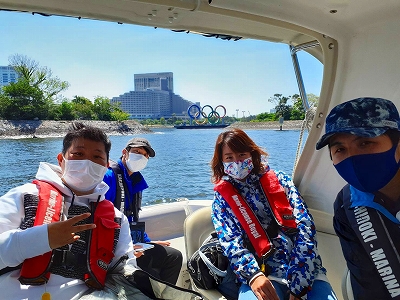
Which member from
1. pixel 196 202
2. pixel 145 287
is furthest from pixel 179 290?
pixel 196 202

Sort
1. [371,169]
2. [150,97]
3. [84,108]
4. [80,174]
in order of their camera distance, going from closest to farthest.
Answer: [371,169] < [80,174] < [84,108] < [150,97]

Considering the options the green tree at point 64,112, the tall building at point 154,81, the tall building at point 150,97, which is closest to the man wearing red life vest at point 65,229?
the green tree at point 64,112

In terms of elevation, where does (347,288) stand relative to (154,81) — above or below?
below

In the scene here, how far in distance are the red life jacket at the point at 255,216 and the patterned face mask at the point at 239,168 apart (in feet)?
0.22

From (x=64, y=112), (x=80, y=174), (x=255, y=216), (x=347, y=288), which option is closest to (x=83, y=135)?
(x=80, y=174)

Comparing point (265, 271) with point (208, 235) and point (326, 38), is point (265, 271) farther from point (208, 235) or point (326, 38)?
point (326, 38)

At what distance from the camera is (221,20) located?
66.6 inches

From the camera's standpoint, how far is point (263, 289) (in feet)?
4.81

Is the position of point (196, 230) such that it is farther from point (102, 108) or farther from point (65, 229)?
point (102, 108)

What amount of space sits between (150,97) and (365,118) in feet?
87.0

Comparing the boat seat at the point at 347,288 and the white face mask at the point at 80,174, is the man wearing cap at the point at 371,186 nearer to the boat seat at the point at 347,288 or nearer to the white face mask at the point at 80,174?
the boat seat at the point at 347,288

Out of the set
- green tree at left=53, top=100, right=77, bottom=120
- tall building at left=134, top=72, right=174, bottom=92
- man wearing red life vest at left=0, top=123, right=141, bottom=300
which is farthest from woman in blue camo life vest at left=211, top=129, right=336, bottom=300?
tall building at left=134, top=72, right=174, bottom=92

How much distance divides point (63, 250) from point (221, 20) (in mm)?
1343

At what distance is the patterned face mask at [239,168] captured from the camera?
186cm
